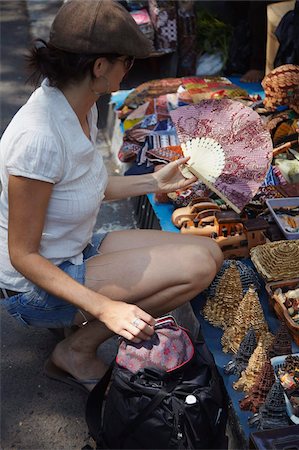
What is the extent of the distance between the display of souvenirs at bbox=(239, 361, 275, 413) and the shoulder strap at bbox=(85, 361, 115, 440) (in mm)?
534

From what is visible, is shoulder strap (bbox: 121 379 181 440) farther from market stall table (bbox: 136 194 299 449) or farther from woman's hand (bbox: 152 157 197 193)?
woman's hand (bbox: 152 157 197 193)

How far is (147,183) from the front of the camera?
300cm

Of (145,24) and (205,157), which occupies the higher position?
(205,157)

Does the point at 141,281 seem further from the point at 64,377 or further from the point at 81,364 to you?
the point at 64,377

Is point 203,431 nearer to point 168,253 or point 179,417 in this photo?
point 179,417

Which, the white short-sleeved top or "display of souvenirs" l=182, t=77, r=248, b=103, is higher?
the white short-sleeved top

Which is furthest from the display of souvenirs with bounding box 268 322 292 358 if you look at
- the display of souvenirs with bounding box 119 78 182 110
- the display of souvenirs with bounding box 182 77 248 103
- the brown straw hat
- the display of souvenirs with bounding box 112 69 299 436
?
the display of souvenirs with bounding box 119 78 182 110

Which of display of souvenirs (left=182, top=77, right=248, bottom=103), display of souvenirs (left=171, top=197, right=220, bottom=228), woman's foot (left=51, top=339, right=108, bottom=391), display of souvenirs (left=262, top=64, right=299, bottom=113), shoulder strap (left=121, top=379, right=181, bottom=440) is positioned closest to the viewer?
shoulder strap (left=121, top=379, right=181, bottom=440)

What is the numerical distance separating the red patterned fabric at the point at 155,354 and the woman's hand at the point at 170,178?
3.09 ft

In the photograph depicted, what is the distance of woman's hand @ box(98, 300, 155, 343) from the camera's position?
215 cm

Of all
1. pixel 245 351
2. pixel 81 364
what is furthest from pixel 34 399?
pixel 245 351

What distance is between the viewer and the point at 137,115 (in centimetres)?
467

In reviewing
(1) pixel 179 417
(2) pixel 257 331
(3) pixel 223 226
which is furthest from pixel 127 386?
(3) pixel 223 226

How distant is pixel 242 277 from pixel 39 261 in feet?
3.40
